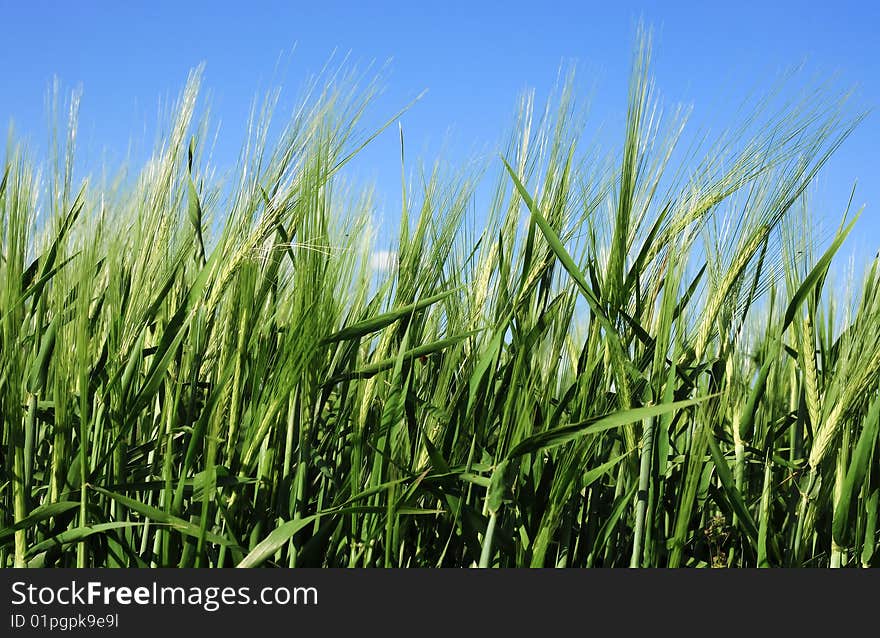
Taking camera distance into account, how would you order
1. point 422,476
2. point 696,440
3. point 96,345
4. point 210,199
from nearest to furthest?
point 422,476
point 696,440
point 96,345
point 210,199

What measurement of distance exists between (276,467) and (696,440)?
60cm

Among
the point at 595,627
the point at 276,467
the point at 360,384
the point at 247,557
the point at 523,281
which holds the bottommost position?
the point at 595,627

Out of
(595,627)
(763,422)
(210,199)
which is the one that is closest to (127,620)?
(595,627)

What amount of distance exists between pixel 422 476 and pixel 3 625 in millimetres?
593

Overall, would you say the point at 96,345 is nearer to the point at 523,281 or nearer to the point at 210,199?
the point at 210,199

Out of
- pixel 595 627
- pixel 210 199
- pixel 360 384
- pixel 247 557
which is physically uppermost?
pixel 210 199

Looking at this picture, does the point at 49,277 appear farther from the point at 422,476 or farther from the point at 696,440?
the point at 696,440

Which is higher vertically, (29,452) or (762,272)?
(762,272)

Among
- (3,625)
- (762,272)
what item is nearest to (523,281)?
(762,272)

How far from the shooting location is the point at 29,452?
108 cm

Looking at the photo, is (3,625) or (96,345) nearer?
(3,625)

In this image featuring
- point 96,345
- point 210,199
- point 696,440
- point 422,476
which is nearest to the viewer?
point 422,476

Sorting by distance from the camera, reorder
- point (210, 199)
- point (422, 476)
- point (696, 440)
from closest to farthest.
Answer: point (422, 476), point (696, 440), point (210, 199)

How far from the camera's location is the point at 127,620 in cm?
104
